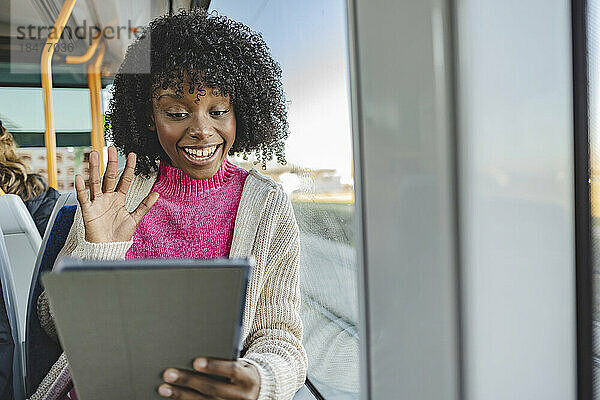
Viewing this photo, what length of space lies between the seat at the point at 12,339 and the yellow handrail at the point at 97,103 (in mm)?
283

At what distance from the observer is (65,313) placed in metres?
0.81

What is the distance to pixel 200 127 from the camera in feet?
3.42

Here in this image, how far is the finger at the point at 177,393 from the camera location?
854 millimetres

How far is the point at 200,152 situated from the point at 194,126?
0.17ft

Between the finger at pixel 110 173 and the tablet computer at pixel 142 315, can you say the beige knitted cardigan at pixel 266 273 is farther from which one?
the tablet computer at pixel 142 315

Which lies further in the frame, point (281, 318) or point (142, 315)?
point (281, 318)

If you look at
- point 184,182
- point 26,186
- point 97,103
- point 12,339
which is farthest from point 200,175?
point 12,339

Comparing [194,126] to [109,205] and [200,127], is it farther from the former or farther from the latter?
[109,205]

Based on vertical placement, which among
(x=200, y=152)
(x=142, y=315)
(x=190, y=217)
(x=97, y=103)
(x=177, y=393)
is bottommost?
(x=177, y=393)

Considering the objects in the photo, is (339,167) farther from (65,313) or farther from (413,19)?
(65,313)

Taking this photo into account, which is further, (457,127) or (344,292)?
(344,292)

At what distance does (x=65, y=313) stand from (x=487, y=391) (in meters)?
0.65

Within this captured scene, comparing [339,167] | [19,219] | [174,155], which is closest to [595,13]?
[339,167]

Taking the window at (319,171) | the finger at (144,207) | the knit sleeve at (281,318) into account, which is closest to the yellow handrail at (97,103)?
the finger at (144,207)
